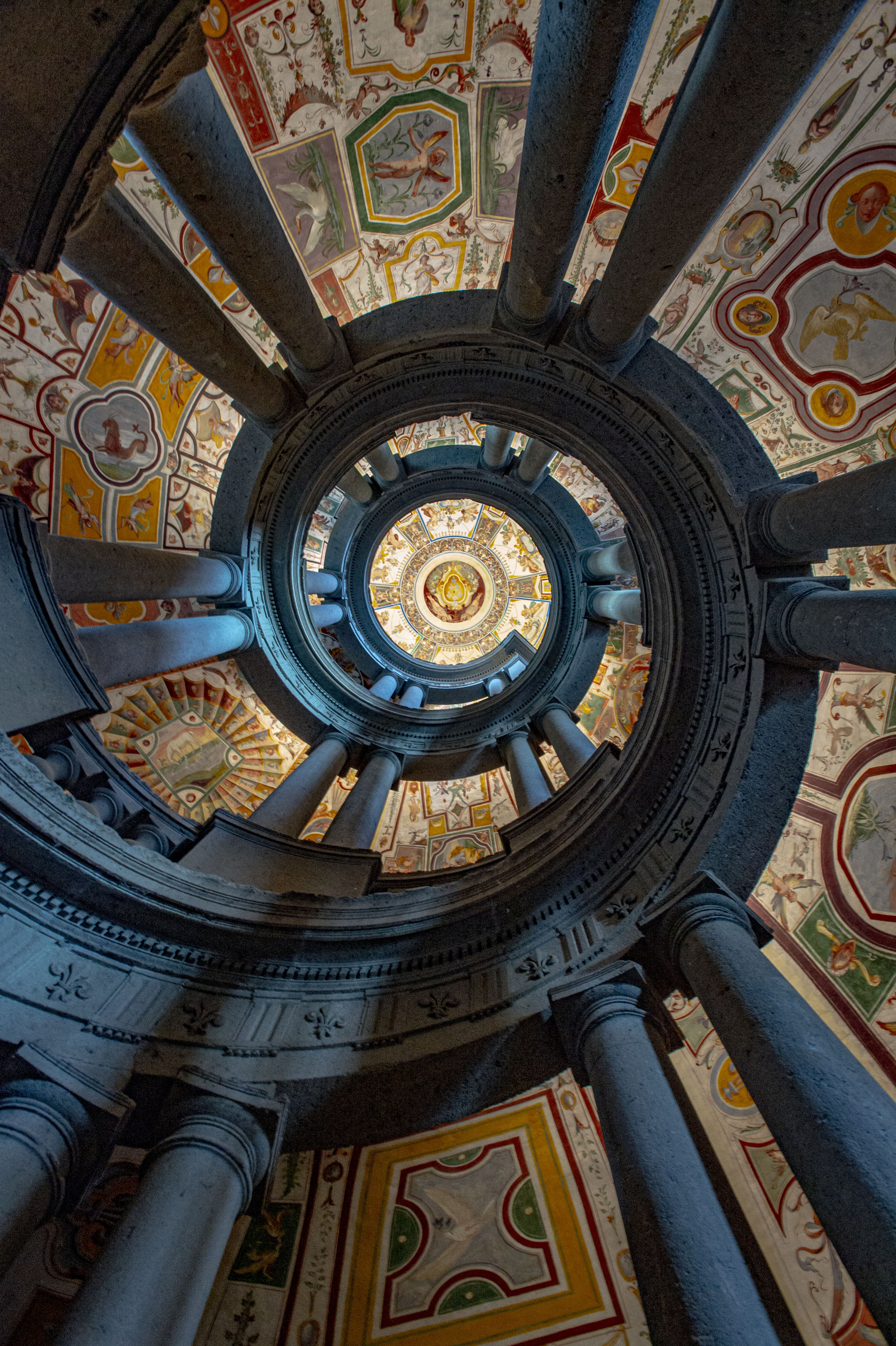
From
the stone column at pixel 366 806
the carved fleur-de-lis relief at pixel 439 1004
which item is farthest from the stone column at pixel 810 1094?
the stone column at pixel 366 806

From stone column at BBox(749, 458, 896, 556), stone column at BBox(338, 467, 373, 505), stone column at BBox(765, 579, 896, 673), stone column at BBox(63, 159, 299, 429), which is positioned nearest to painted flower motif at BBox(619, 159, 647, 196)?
stone column at BBox(749, 458, 896, 556)

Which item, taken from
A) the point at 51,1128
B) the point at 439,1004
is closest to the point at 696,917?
the point at 439,1004

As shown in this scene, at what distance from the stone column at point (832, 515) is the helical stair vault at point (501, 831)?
33 mm

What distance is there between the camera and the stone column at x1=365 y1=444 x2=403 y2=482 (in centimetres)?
1257

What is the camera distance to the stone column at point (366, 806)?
8.40 m

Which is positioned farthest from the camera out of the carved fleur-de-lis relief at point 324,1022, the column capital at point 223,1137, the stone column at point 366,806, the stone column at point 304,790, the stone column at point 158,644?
the stone column at point 366,806

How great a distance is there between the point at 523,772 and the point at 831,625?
20.2ft

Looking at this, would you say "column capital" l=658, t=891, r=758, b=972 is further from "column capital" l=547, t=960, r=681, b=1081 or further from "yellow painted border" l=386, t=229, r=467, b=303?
"yellow painted border" l=386, t=229, r=467, b=303

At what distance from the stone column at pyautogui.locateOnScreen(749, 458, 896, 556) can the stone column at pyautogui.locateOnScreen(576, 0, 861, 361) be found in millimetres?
2063

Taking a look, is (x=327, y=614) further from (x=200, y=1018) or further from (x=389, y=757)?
(x=200, y=1018)

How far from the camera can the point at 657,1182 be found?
2979 mm

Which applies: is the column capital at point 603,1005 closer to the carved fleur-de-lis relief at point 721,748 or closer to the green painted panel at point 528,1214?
the green painted panel at point 528,1214

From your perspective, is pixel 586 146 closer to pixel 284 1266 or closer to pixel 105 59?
pixel 105 59

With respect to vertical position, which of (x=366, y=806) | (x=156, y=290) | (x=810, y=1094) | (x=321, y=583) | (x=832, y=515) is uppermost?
(x=321, y=583)
